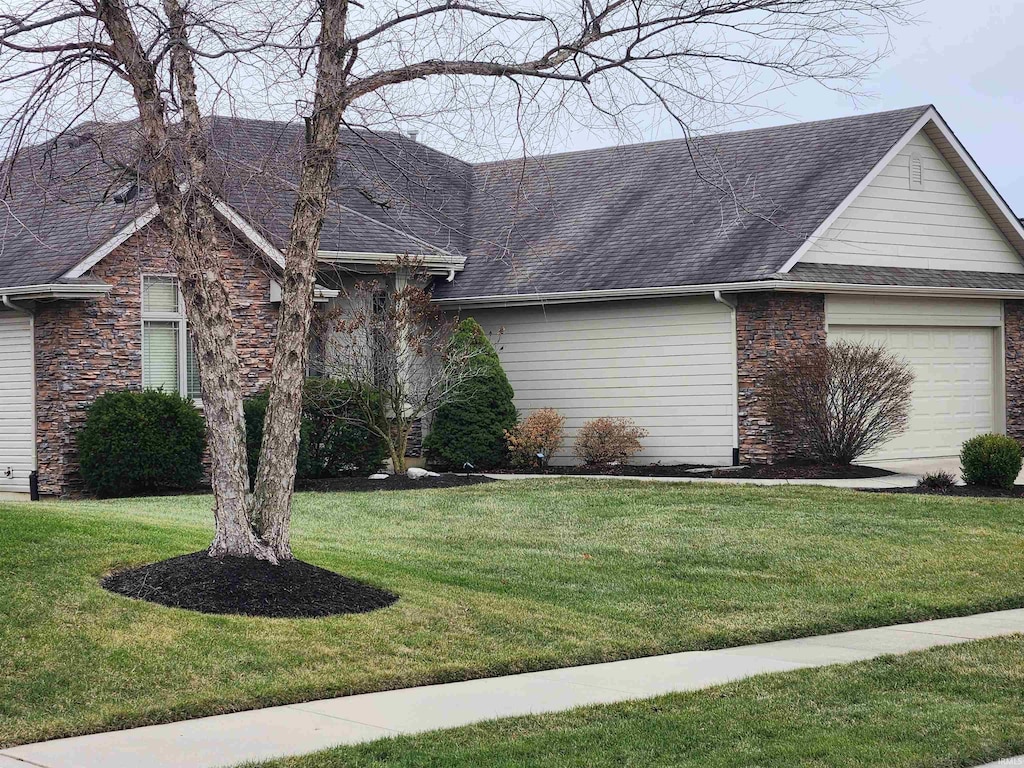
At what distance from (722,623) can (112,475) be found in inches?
425

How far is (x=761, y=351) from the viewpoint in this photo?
2052 centimetres

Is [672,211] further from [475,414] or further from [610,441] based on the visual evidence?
[475,414]

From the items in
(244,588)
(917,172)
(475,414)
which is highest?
(917,172)

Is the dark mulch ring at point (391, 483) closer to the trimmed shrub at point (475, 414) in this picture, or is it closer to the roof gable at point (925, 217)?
the trimmed shrub at point (475, 414)

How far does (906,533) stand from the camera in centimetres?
1374

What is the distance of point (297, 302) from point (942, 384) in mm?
16054

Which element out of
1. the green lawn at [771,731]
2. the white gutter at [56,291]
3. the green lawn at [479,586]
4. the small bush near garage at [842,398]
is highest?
the white gutter at [56,291]

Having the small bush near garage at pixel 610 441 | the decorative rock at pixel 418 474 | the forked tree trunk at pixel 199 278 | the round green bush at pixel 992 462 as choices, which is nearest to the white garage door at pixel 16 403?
the decorative rock at pixel 418 474

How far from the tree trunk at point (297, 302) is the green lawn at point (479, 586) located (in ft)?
3.79

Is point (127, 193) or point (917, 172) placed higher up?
point (917, 172)

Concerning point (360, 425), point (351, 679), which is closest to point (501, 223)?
point (360, 425)

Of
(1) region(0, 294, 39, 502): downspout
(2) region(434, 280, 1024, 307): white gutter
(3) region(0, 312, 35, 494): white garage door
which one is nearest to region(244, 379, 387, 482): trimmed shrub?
(1) region(0, 294, 39, 502): downspout

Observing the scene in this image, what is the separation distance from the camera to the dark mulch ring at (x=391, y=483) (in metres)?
18.8

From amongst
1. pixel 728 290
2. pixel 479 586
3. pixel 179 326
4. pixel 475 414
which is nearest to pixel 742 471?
pixel 728 290
